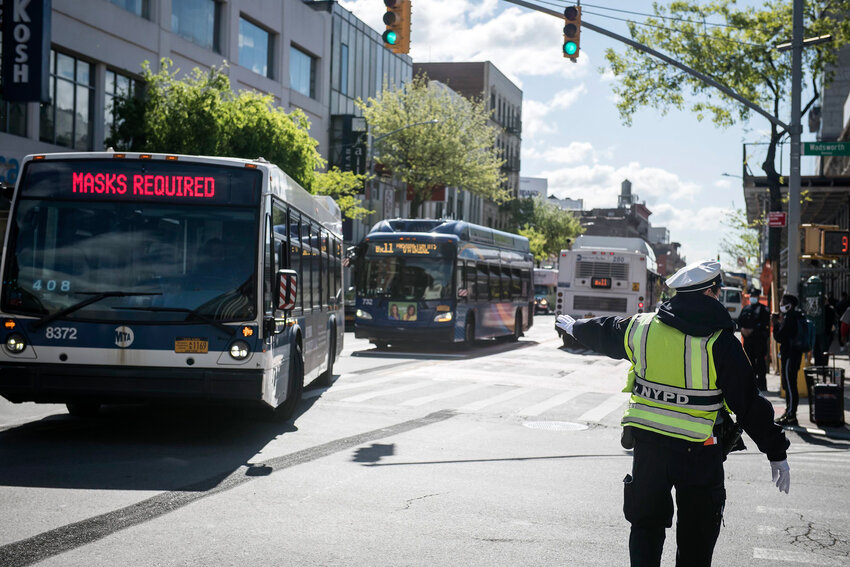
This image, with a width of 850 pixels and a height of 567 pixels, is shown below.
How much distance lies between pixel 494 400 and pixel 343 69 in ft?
125

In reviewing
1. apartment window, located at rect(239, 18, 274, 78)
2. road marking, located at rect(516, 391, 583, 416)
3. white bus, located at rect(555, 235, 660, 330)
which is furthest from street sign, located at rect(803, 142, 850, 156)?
apartment window, located at rect(239, 18, 274, 78)

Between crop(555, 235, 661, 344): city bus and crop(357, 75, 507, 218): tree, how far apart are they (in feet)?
58.8

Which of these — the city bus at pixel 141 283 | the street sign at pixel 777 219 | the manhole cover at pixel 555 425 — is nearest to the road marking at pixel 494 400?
the manhole cover at pixel 555 425

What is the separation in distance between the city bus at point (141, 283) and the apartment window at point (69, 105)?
58.8 feet

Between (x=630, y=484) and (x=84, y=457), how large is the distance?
19.0 feet

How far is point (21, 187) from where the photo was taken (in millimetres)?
10031

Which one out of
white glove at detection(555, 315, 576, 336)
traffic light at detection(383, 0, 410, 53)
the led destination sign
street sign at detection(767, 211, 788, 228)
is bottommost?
white glove at detection(555, 315, 576, 336)

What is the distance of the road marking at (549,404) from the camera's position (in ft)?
46.1

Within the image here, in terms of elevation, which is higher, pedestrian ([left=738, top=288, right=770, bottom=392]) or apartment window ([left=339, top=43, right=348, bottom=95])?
apartment window ([left=339, top=43, right=348, bottom=95])

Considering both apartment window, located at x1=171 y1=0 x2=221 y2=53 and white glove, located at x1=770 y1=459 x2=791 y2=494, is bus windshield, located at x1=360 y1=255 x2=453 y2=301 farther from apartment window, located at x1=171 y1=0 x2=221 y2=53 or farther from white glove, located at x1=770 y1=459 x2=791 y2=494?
white glove, located at x1=770 y1=459 x2=791 y2=494

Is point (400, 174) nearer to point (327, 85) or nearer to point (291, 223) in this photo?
point (327, 85)

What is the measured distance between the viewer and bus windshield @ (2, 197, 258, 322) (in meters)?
9.87

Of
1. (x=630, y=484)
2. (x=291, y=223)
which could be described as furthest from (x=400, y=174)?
(x=630, y=484)

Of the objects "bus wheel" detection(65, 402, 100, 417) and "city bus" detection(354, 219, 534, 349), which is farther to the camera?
"city bus" detection(354, 219, 534, 349)
